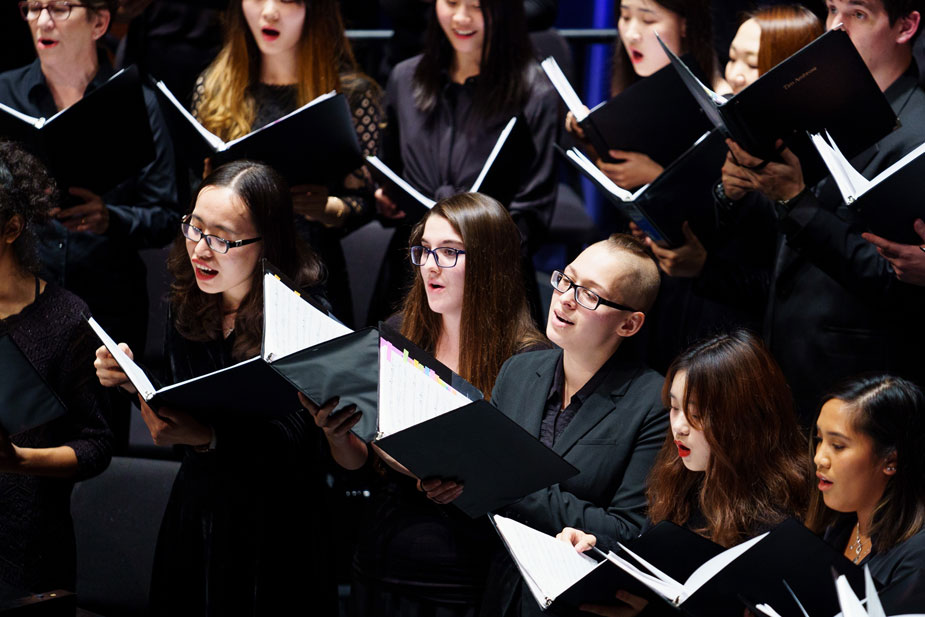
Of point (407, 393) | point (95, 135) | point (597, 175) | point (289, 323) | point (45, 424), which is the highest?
point (95, 135)

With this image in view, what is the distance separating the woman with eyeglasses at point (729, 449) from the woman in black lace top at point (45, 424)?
118cm

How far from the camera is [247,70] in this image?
12.1 ft

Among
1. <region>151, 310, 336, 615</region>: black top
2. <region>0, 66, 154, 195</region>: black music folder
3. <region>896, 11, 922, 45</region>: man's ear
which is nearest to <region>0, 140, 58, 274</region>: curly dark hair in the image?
<region>0, 66, 154, 195</region>: black music folder

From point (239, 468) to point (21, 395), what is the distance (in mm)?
539

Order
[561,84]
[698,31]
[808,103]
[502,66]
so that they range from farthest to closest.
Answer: [502,66]
[698,31]
[561,84]
[808,103]

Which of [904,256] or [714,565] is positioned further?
[904,256]

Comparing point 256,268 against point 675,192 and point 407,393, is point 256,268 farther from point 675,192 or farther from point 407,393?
point 675,192

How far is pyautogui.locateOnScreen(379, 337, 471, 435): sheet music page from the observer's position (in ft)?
7.24

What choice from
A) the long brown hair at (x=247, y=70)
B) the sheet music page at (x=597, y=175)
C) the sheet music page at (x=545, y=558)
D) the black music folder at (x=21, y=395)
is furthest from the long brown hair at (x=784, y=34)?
the black music folder at (x=21, y=395)

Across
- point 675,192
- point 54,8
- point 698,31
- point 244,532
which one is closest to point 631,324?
point 675,192

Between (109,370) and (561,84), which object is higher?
(561,84)

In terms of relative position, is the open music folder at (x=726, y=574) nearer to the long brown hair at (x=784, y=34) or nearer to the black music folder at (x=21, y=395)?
the black music folder at (x=21, y=395)

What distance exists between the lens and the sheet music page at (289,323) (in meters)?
2.30

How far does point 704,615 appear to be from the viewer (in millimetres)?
1931
